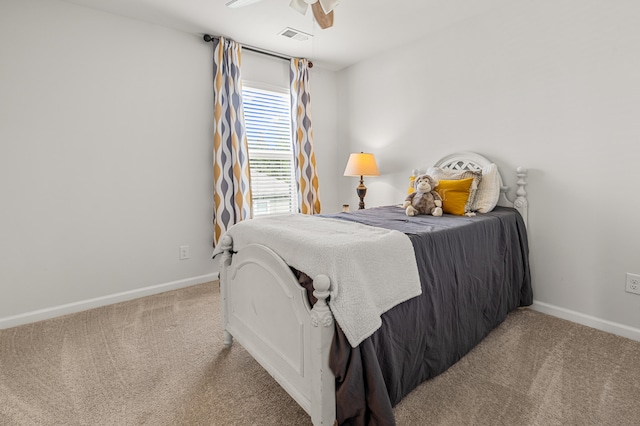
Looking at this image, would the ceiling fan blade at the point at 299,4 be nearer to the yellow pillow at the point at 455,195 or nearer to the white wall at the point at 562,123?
the yellow pillow at the point at 455,195

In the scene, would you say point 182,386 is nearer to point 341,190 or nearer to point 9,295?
point 9,295

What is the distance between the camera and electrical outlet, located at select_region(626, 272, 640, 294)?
205 centimetres

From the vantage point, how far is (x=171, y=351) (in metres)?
2.00

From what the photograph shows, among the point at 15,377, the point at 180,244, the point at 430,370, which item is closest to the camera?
the point at 430,370

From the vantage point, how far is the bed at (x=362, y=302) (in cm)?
121

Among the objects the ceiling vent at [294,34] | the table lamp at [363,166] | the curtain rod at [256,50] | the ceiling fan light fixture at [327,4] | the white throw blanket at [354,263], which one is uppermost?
the ceiling vent at [294,34]

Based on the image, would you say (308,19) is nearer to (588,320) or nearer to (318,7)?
(318,7)

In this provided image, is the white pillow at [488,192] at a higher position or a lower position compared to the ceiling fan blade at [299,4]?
lower

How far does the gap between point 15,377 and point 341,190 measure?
341 centimetres

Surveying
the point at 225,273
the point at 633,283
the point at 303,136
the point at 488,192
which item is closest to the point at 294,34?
the point at 303,136

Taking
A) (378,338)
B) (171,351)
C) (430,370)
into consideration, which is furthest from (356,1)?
(171,351)

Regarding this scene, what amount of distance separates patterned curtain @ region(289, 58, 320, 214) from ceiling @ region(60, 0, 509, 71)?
1.11ft

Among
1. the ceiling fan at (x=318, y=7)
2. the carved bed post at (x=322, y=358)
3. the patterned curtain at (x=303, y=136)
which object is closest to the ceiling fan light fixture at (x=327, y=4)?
the ceiling fan at (x=318, y=7)

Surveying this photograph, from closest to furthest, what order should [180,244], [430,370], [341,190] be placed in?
1. [430,370]
2. [180,244]
3. [341,190]
